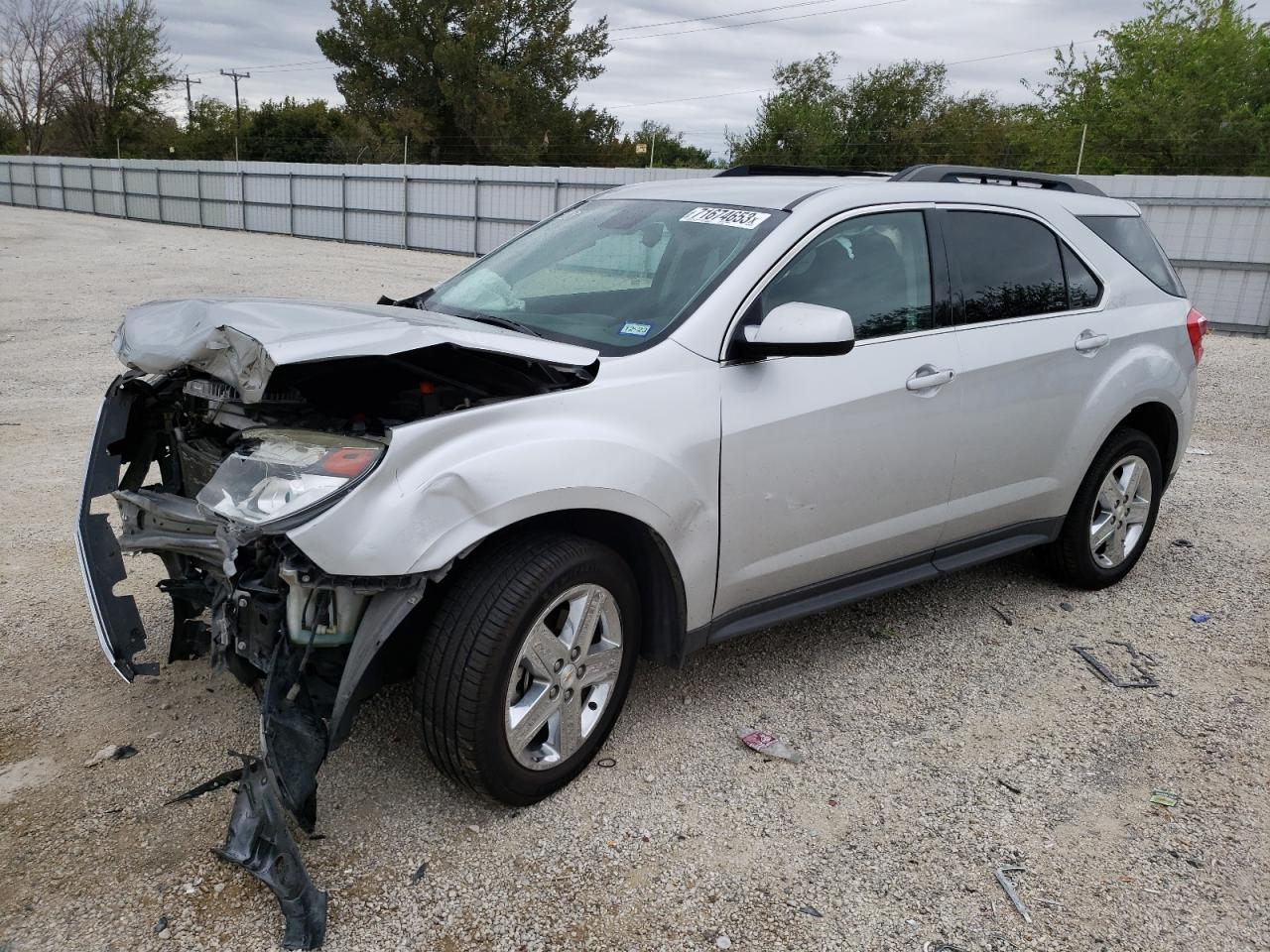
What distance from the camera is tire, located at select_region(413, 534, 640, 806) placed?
8.78 feet

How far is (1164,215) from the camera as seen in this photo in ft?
56.4

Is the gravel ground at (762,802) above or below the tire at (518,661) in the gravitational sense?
below

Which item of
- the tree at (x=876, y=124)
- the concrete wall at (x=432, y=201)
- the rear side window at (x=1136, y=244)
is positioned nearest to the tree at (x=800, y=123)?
the tree at (x=876, y=124)

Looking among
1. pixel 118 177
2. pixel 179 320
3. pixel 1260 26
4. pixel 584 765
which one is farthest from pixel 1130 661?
pixel 118 177

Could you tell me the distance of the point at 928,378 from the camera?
3641 millimetres

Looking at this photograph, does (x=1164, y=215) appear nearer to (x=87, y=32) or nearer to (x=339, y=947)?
(x=339, y=947)

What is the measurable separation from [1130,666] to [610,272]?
2.68 metres

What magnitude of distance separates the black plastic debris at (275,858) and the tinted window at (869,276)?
206cm

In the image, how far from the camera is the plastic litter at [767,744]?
336 centimetres

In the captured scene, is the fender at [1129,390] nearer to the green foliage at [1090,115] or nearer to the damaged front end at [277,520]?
the damaged front end at [277,520]

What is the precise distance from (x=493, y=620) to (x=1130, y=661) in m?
2.92

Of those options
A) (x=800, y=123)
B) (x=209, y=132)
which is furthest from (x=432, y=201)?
(x=209, y=132)

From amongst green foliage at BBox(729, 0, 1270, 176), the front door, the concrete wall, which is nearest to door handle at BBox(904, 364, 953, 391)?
the front door

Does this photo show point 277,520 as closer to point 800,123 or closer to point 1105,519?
point 1105,519
